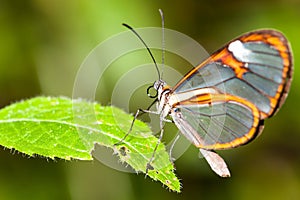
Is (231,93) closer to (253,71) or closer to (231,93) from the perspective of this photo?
(231,93)

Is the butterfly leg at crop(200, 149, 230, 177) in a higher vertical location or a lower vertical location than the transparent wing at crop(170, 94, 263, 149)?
lower

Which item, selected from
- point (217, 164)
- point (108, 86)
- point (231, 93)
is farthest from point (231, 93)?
point (108, 86)

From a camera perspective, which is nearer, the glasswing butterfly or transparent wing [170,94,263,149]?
the glasswing butterfly

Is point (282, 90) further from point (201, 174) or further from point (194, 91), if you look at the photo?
point (201, 174)

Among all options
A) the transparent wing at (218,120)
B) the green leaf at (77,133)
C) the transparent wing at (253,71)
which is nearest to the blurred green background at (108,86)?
the green leaf at (77,133)

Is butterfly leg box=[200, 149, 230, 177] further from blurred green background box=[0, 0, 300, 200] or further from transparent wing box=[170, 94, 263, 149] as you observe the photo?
blurred green background box=[0, 0, 300, 200]

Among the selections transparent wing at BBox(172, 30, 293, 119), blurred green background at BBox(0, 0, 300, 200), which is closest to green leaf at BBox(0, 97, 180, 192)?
transparent wing at BBox(172, 30, 293, 119)
